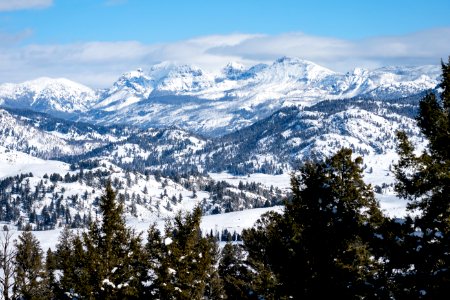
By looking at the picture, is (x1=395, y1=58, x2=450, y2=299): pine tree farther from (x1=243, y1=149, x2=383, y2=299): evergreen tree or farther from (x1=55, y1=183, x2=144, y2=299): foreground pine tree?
(x1=55, y1=183, x2=144, y2=299): foreground pine tree

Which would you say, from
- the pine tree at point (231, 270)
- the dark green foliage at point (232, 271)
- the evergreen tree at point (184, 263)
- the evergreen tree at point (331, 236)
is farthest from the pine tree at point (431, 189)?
the pine tree at point (231, 270)

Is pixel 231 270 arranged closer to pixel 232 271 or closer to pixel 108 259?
pixel 232 271

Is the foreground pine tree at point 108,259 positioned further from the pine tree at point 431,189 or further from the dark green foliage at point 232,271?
the pine tree at point 431,189

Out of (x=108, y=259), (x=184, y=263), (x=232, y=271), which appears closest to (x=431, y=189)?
(x=184, y=263)

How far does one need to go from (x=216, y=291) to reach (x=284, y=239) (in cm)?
2951

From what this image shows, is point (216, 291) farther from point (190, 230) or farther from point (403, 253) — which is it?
point (403, 253)

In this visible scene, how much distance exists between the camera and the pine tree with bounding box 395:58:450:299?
1955cm

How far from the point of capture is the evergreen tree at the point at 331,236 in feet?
77.0

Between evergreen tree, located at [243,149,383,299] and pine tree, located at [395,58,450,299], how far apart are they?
2.41 m

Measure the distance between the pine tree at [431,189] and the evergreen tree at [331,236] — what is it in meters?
2.41

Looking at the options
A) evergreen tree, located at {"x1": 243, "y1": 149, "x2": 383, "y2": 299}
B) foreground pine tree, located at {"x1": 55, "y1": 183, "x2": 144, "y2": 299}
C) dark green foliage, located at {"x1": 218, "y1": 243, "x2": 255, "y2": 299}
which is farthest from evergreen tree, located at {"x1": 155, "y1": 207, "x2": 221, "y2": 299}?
evergreen tree, located at {"x1": 243, "y1": 149, "x2": 383, "y2": 299}

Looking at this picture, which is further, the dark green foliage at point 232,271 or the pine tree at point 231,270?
the pine tree at point 231,270

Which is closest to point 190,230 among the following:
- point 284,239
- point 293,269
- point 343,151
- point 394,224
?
point 284,239

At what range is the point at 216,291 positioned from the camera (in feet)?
184
